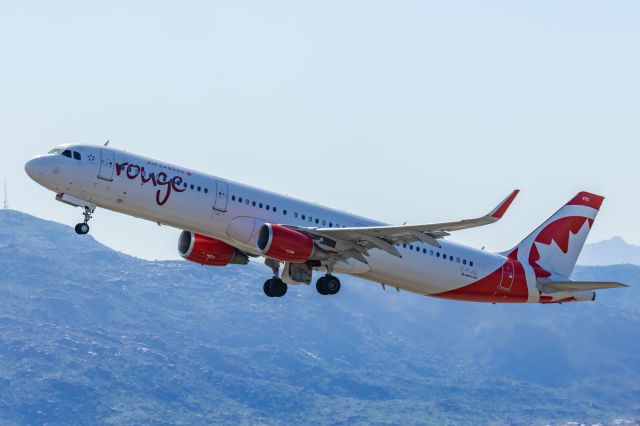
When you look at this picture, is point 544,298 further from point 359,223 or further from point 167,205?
point 167,205

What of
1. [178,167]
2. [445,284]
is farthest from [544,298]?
[178,167]

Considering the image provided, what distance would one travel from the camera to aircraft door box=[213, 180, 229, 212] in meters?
59.8

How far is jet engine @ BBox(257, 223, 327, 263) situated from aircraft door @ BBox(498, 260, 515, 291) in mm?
13795

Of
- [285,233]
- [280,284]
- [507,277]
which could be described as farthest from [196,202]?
[507,277]

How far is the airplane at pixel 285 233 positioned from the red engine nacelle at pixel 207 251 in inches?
2.2

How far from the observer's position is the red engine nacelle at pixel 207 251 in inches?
2562

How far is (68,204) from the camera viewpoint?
58500 mm

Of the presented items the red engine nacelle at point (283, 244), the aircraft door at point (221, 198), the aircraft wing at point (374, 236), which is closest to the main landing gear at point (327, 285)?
the aircraft wing at point (374, 236)

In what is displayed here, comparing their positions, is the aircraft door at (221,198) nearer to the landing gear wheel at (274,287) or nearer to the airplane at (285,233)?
the airplane at (285,233)

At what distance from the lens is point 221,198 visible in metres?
59.9

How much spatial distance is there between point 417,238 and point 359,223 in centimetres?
560

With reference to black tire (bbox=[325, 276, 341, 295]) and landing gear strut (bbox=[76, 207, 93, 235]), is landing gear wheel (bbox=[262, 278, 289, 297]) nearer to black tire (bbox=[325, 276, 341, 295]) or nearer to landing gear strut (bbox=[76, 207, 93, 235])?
black tire (bbox=[325, 276, 341, 295])

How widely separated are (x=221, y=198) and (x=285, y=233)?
12.1 ft

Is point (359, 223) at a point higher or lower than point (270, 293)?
higher
